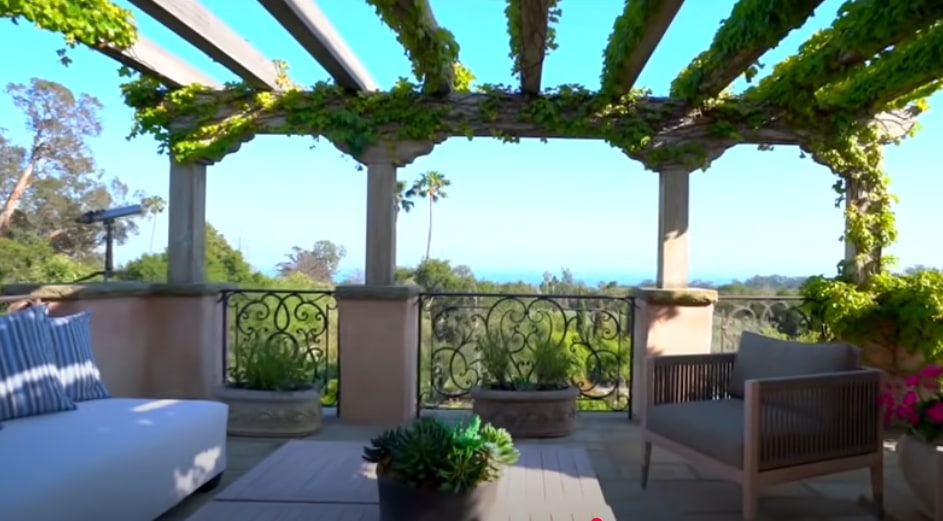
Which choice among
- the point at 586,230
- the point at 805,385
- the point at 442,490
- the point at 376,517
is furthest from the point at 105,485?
the point at 586,230

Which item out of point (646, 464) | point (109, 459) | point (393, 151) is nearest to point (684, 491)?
point (646, 464)

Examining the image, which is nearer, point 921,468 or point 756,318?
point 921,468

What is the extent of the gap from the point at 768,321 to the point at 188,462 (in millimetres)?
3903

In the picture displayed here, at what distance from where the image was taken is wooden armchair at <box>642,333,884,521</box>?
Answer: 8.55 feet

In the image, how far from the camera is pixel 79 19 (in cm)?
318

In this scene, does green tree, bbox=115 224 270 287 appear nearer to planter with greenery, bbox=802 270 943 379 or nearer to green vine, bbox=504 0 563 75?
green vine, bbox=504 0 563 75

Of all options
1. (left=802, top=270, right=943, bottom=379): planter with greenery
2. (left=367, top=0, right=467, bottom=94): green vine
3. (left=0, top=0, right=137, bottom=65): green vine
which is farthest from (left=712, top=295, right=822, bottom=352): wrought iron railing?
(left=0, top=0, right=137, bottom=65): green vine

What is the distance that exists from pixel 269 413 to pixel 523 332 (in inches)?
67.8

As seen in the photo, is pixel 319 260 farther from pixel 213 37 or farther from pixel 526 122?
pixel 213 37

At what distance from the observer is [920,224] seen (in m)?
4.38

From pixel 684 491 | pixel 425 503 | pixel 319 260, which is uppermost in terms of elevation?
pixel 319 260

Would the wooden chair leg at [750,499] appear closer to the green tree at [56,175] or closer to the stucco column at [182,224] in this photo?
the stucco column at [182,224]

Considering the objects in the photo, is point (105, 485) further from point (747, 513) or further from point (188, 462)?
point (747, 513)

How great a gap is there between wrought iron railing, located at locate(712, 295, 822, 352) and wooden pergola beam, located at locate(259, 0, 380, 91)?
2.97 meters
